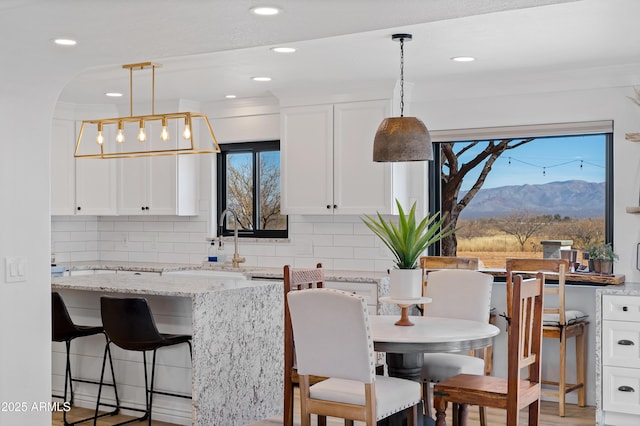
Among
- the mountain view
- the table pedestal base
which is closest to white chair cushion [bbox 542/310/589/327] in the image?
the mountain view

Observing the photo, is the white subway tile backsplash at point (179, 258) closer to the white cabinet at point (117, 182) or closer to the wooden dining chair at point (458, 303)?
the white cabinet at point (117, 182)

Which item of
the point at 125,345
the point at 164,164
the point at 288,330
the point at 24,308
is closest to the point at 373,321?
the point at 288,330

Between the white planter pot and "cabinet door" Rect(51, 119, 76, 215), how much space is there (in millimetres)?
4279

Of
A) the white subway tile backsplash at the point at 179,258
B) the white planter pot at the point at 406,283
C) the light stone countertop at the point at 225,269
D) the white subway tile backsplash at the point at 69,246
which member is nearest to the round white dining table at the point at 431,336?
the white planter pot at the point at 406,283

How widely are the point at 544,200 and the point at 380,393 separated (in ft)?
10.4

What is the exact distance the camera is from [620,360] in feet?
15.9

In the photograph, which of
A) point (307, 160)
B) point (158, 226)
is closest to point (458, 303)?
point (307, 160)

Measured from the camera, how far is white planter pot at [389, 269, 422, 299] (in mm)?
3908

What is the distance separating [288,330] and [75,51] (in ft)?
5.70

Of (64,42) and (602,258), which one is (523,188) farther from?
(64,42)

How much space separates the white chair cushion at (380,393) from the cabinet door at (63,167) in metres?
4.37

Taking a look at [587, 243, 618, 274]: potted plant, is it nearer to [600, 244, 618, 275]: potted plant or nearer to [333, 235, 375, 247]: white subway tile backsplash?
[600, 244, 618, 275]: potted plant

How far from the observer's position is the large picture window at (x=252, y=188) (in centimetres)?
704

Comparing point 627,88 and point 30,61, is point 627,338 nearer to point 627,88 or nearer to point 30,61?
point 627,88
